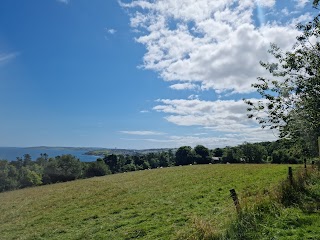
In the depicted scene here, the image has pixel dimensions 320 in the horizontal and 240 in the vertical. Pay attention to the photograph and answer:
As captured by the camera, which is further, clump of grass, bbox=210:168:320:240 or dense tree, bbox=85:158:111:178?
dense tree, bbox=85:158:111:178

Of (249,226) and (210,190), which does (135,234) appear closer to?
(249,226)

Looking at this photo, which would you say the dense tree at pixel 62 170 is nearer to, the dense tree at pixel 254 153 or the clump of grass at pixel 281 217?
the dense tree at pixel 254 153

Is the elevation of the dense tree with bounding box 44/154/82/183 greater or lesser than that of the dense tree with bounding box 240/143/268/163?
lesser

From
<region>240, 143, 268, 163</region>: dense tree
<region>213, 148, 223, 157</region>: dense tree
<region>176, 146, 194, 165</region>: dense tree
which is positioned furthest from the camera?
<region>213, 148, 223, 157</region>: dense tree

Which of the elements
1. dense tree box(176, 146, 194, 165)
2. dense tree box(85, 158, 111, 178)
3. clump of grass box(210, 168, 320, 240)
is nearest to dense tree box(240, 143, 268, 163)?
dense tree box(176, 146, 194, 165)

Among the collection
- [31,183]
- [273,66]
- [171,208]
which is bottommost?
[31,183]

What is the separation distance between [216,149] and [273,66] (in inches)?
5520

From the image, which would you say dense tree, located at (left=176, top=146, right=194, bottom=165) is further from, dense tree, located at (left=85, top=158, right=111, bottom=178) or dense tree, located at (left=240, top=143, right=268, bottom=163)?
dense tree, located at (left=85, top=158, right=111, bottom=178)

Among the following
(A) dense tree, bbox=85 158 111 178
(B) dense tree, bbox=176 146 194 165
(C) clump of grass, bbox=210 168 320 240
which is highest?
(B) dense tree, bbox=176 146 194 165

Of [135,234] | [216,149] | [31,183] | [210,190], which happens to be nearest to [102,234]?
[135,234]

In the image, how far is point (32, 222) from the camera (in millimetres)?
21844

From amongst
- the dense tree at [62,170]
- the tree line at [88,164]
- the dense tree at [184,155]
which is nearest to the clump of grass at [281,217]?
the tree line at [88,164]

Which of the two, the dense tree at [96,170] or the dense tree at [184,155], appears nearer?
the dense tree at [96,170]

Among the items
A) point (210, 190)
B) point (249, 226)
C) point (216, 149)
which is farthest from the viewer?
point (216, 149)
